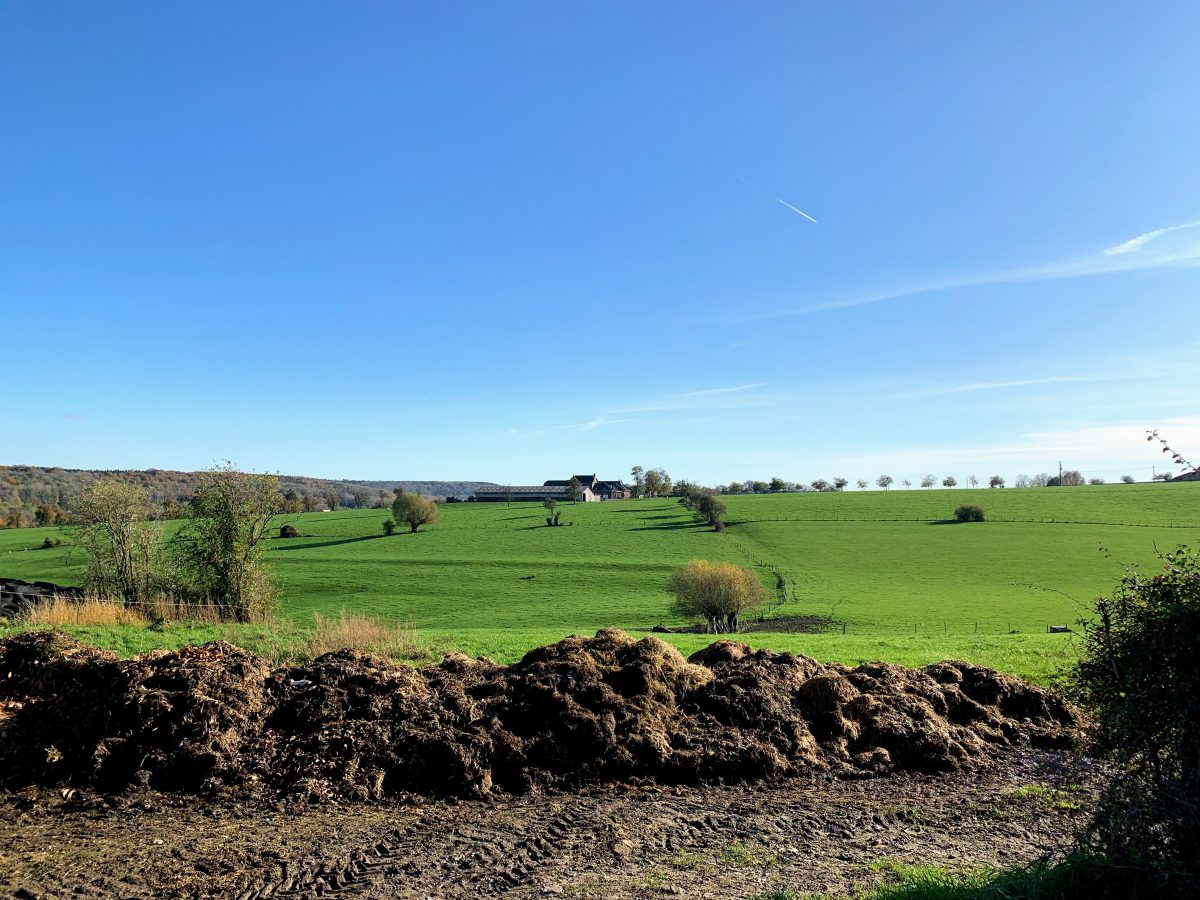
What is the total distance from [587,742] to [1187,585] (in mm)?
6706

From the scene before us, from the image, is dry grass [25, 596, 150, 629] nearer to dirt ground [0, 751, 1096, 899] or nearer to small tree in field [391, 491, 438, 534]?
dirt ground [0, 751, 1096, 899]

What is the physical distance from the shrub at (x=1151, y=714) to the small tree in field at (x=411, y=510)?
85.0 metres

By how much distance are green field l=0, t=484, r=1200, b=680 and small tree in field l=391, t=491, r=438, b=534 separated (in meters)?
3.77

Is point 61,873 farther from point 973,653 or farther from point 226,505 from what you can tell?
point 226,505

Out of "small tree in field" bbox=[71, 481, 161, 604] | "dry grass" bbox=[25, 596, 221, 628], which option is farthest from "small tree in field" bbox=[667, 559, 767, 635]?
"small tree in field" bbox=[71, 481, 161, 604]

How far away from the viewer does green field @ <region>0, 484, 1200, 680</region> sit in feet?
83.7

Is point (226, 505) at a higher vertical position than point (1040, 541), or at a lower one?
higher

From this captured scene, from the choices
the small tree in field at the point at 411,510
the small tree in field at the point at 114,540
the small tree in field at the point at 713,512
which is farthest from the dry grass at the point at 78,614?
the small tree in field at the point at 713,512

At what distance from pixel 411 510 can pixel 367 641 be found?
245 ft

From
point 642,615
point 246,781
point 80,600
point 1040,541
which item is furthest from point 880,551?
point 246,781

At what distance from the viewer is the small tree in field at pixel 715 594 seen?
140 feet

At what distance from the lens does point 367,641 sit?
15250 mm

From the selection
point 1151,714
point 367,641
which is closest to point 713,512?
point 367,641

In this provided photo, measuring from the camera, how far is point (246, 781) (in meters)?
8.55
